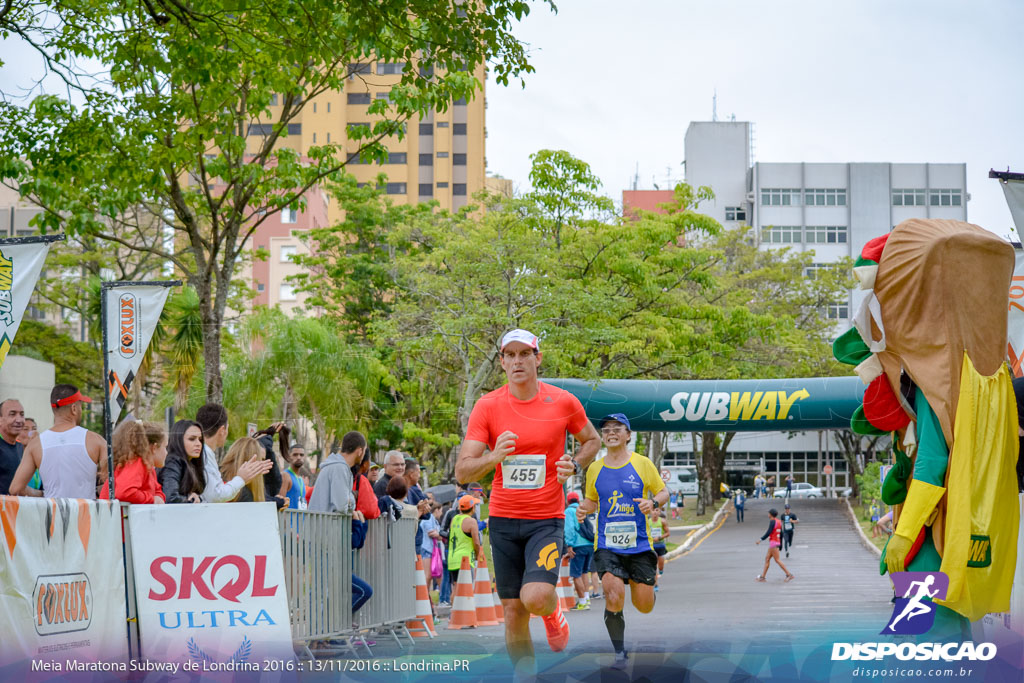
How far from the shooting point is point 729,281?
158 feet

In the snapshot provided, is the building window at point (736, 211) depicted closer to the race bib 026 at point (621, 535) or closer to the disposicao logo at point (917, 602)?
the race bib 026 at point (621, 535)

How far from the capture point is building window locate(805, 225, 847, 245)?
283 feet

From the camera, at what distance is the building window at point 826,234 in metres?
86.2

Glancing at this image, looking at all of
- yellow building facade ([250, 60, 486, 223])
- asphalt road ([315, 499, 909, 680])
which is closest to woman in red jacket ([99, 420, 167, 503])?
asphalt road ([315, 499, 909, 680])

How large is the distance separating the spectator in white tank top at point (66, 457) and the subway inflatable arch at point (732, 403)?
10006 mm

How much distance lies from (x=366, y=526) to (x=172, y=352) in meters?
27.7

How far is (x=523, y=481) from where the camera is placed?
286 inches

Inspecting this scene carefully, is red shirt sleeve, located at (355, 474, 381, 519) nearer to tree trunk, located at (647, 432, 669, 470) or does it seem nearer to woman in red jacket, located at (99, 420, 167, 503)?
woman in red jacket, located at (99, 420, 167, 503)

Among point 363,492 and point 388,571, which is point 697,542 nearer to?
point 388,571

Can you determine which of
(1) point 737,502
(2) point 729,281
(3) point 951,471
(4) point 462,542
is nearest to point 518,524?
(3) point 951,471

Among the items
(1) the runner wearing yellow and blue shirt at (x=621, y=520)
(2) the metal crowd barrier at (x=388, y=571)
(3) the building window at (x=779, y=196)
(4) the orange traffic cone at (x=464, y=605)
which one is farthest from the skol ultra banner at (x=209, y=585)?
(3) the building window at (x=779, y=196)

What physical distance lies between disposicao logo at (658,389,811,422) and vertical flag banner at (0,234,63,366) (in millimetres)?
12047

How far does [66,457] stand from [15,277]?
1564 millimetres

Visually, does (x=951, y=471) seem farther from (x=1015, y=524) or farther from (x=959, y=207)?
(x=959, y=207)
